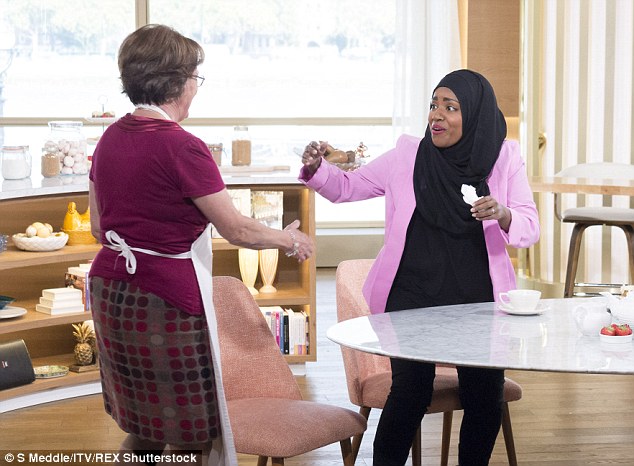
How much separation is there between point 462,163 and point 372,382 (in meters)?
0.73

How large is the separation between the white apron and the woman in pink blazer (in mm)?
571

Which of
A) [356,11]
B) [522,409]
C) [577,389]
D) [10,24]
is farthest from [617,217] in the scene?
[10,24]

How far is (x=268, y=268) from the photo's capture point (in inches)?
201

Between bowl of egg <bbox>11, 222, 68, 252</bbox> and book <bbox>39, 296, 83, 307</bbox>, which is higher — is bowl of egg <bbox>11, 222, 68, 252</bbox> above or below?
above

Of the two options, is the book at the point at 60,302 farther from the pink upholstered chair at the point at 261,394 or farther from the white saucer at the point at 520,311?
the white saucer at the point at 520,311

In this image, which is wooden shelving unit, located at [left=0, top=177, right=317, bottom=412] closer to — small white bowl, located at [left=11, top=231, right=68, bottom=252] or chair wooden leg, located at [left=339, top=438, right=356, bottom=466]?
small white bowl, located at [left=11, top=231, right=68, bottom=252]

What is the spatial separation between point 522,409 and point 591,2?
323 cm

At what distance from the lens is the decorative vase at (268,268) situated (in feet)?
16.6

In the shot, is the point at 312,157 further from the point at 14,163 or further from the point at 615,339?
the point at 14,163

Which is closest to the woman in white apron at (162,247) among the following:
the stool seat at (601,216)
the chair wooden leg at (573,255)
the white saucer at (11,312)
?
→ the white saucer at (11,312)

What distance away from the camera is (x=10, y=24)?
27.9 feet

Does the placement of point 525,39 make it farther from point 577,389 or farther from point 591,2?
point 577,389

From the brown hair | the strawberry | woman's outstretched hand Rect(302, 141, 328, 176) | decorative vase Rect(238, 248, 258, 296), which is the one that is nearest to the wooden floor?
decorative vase Rect(238, 248, 258, 296)

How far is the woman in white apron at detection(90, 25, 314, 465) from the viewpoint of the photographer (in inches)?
93.7
